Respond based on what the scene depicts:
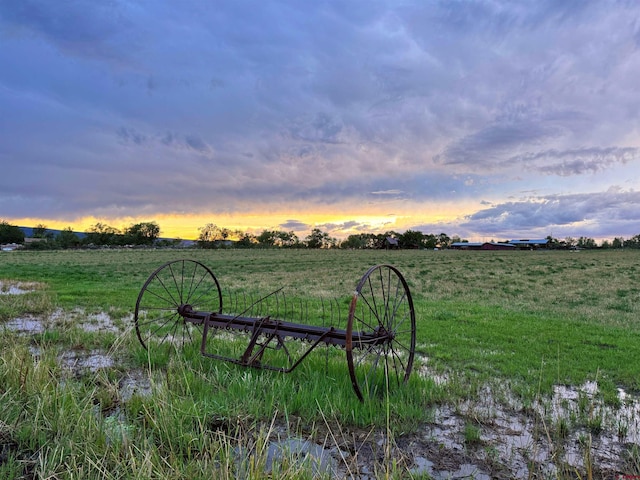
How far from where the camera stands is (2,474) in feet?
11.0

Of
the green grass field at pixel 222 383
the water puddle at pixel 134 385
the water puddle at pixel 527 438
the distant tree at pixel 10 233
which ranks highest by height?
the distant tree at pixel 10 233

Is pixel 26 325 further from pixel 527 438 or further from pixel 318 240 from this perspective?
pixel 318 240

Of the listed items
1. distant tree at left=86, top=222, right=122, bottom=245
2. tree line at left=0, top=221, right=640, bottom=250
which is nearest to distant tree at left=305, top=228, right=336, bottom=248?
tree line at left=0, top=221, right=640, bottom=250

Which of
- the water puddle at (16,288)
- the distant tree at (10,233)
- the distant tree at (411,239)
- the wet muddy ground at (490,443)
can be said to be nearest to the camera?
the wet muddy ground at (490,443)

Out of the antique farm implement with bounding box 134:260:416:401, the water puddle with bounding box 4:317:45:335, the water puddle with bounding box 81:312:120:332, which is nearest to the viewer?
the antique farm implement with bounding box 134:260:416:401

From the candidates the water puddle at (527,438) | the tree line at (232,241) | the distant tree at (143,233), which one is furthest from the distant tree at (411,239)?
the water puddle at (527,438)

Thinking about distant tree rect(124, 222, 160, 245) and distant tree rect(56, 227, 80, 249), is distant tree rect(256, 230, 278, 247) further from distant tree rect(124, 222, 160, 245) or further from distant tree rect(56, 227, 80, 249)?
distant tree rect(56, 227, 80, 249)

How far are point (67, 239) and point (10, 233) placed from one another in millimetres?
18383

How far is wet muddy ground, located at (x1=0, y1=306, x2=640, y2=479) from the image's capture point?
12.4 ft

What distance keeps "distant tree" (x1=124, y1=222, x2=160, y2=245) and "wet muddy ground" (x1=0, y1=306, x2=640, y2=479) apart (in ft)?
358

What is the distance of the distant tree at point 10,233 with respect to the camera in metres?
101

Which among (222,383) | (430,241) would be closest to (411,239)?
(430,241)

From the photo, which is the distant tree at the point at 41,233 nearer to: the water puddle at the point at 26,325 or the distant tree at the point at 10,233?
the distant tree at the point at 10,233

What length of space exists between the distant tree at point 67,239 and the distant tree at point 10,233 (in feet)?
33.9
